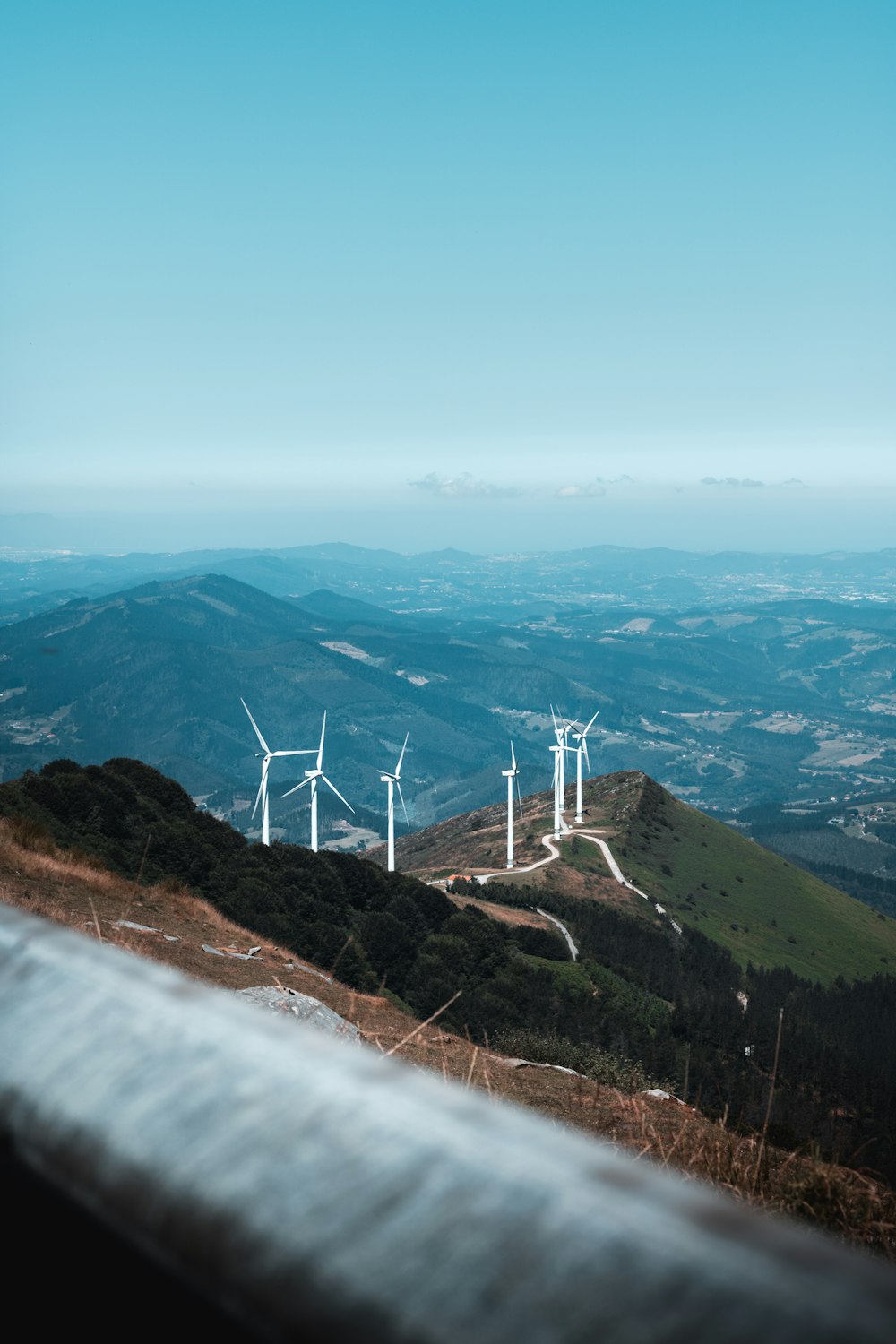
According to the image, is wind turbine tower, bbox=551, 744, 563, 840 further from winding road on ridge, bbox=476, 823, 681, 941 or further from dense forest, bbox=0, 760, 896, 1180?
dense forest, bbox=0, 760, 896, 1180

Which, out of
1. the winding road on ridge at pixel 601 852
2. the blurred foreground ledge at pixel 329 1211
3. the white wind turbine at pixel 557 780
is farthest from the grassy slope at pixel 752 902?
the blurred foreground ledge at pixel 329 1211

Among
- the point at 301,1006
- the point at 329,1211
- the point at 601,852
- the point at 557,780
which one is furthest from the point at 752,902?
the point at 329,1211

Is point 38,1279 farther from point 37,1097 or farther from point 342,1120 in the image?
point 342,1120

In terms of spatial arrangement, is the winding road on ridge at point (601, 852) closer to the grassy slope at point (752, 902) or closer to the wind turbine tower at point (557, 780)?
the wind turbine tower at point (557, 780)

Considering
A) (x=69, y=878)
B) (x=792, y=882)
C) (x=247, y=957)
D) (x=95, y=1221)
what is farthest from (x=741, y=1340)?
(x=792, y=882)

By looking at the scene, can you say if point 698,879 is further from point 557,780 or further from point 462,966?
point 462,966

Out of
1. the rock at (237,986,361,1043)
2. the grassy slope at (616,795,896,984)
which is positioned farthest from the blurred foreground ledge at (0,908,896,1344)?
the grassy slope at (616,795,896,984)
